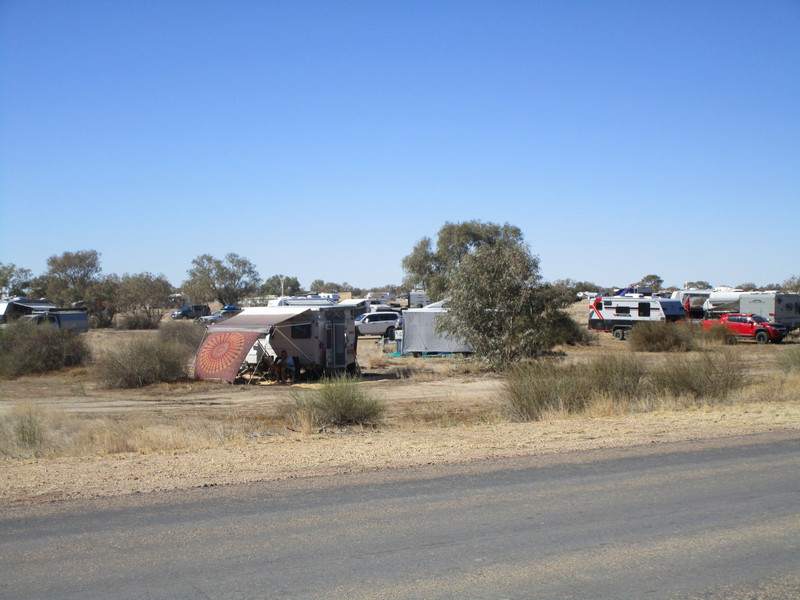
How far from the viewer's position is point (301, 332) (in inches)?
969

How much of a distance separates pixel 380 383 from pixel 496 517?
57.9ft

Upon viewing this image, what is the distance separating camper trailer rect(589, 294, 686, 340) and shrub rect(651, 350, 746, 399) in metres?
23.8

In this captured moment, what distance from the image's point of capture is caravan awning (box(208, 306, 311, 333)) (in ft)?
77.0

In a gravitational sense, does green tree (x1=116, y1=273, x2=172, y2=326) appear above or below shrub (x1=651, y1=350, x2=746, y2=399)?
above

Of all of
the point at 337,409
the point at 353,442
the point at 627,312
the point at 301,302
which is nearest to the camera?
the point at 353,442

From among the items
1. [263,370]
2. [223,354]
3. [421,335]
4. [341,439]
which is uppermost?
[421,335]

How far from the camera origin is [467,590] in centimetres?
466

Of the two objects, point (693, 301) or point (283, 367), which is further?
point (693, 301)

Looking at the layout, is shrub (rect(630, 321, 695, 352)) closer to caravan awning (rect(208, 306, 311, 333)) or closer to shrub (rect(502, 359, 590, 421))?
caravan awning (rect(208, 306, 311, 333))

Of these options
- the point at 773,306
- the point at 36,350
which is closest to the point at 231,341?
the point at 36,350

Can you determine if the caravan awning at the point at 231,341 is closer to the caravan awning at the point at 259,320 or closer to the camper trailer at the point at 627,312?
the caravan awning at the point at 259,320

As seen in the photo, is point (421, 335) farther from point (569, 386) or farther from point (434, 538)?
point (434, 538)

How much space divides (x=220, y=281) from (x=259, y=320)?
179 ft

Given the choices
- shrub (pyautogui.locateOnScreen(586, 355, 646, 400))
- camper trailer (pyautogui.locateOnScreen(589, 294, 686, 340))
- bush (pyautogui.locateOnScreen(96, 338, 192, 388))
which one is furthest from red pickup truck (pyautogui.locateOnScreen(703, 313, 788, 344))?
bush (pyautogui.locateOnScreen(96, 338, 192, 388))
